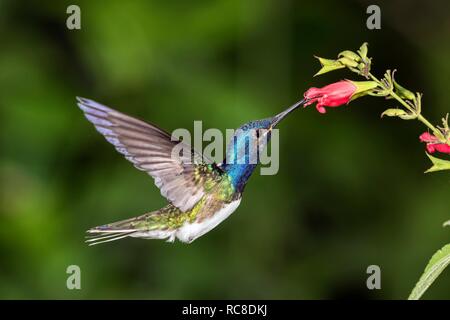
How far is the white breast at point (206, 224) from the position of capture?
204 cm

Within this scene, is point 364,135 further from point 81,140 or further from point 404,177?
point 81,140

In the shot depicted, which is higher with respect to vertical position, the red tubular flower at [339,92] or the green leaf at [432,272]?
the red tubular flower at [339,92]

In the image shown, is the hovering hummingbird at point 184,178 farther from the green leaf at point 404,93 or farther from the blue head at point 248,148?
the green leaf at point 404,93

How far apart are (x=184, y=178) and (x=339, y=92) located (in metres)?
0.50

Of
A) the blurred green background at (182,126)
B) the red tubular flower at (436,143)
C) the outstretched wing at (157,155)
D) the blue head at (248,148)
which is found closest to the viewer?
the outstretched wing at (157,155)

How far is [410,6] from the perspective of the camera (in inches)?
174

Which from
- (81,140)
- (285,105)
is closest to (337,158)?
(285,105)

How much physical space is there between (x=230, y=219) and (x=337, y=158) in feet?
2.52

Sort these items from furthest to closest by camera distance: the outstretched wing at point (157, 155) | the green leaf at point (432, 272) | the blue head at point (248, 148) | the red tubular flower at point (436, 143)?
the blue head at point (248, 148) → the red tubular flower at point (436, 143) → the outstretched wing at point (157, 155) → the green leaf at point (432, 272)

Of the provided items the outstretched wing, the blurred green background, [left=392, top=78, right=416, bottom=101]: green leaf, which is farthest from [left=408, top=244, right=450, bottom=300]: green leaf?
the blurred green background

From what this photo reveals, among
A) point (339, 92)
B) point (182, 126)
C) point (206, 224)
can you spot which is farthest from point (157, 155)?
point (182, 126)

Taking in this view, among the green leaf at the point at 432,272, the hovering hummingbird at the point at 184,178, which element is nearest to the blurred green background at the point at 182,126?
the hovering hummingbird at the point at 184,178

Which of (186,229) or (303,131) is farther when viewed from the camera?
(303,131)

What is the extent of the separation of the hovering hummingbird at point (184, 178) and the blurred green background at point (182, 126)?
59.6 inches
